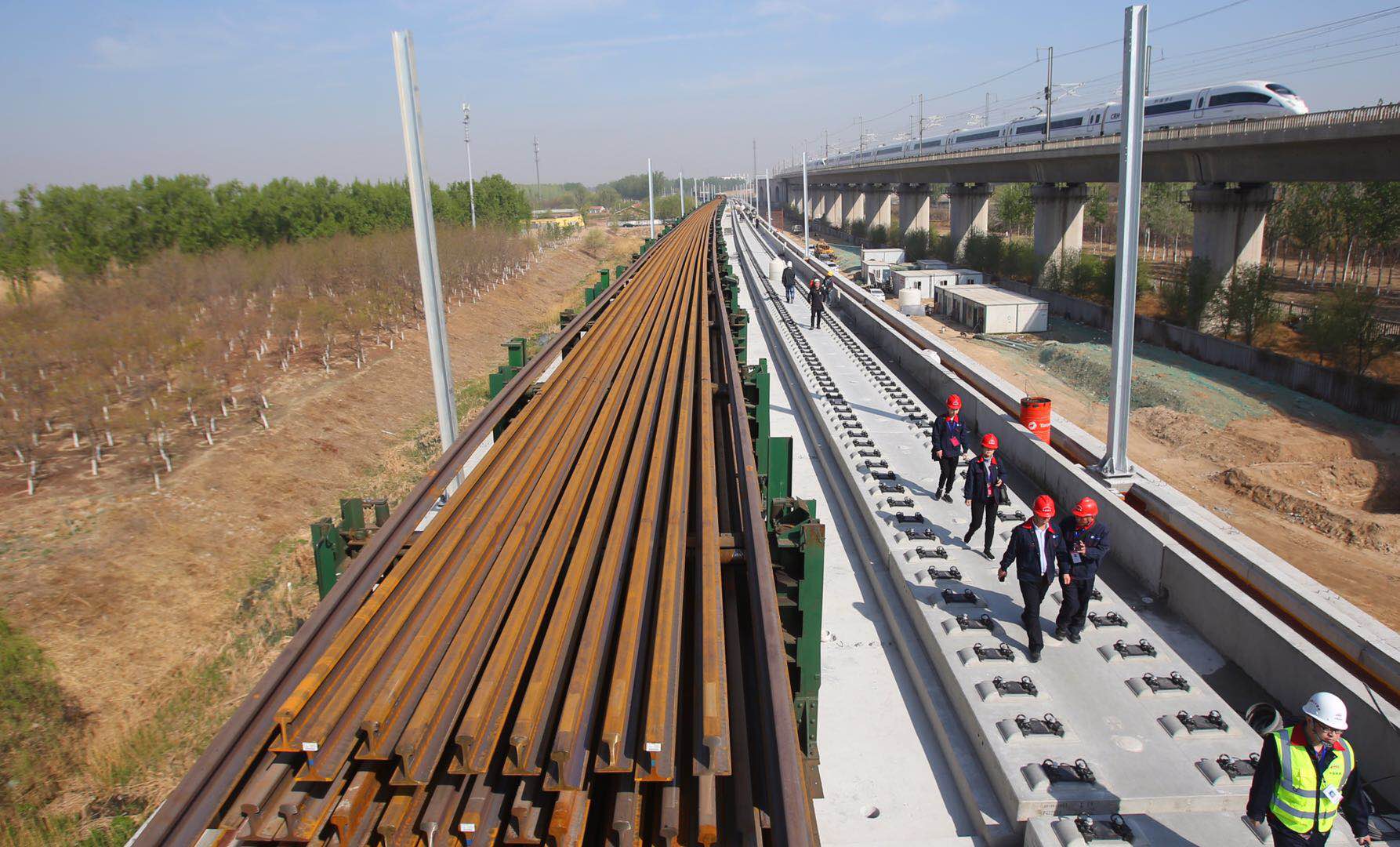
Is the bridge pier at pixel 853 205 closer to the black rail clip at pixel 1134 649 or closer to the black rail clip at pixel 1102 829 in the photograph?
the black rail clip at pixel 1134 649

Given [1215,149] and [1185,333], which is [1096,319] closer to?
[1185,333]

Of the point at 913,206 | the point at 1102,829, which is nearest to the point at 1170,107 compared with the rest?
the point at 913,206

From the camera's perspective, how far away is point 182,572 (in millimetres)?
12250

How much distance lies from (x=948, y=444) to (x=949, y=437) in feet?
0.23

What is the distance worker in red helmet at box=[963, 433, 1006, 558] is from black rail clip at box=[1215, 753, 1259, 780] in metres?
2.75

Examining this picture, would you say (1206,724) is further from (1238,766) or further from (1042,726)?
(1042,726)

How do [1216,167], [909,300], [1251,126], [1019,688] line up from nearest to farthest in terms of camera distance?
[1019,688], [1251,126], [1216,167], [909,300]

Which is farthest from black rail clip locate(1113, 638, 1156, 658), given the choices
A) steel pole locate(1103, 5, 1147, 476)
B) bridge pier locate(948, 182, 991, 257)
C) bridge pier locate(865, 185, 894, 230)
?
bridge pier locate(865, 185, 894, 230)

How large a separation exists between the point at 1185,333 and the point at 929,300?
1021 cm

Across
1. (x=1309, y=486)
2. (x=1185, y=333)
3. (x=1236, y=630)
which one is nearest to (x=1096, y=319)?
(x=1185, y=333)

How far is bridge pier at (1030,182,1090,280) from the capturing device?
126 feet

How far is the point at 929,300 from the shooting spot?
3462cm

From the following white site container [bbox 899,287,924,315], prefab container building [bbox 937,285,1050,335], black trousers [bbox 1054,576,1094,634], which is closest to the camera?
black trousers [bbox 1054,576,1094,634]

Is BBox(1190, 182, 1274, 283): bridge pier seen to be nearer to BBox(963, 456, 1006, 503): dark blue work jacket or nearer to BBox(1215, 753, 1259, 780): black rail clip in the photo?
BBox(963, 456, 1006, 503): dark blue work jacket
